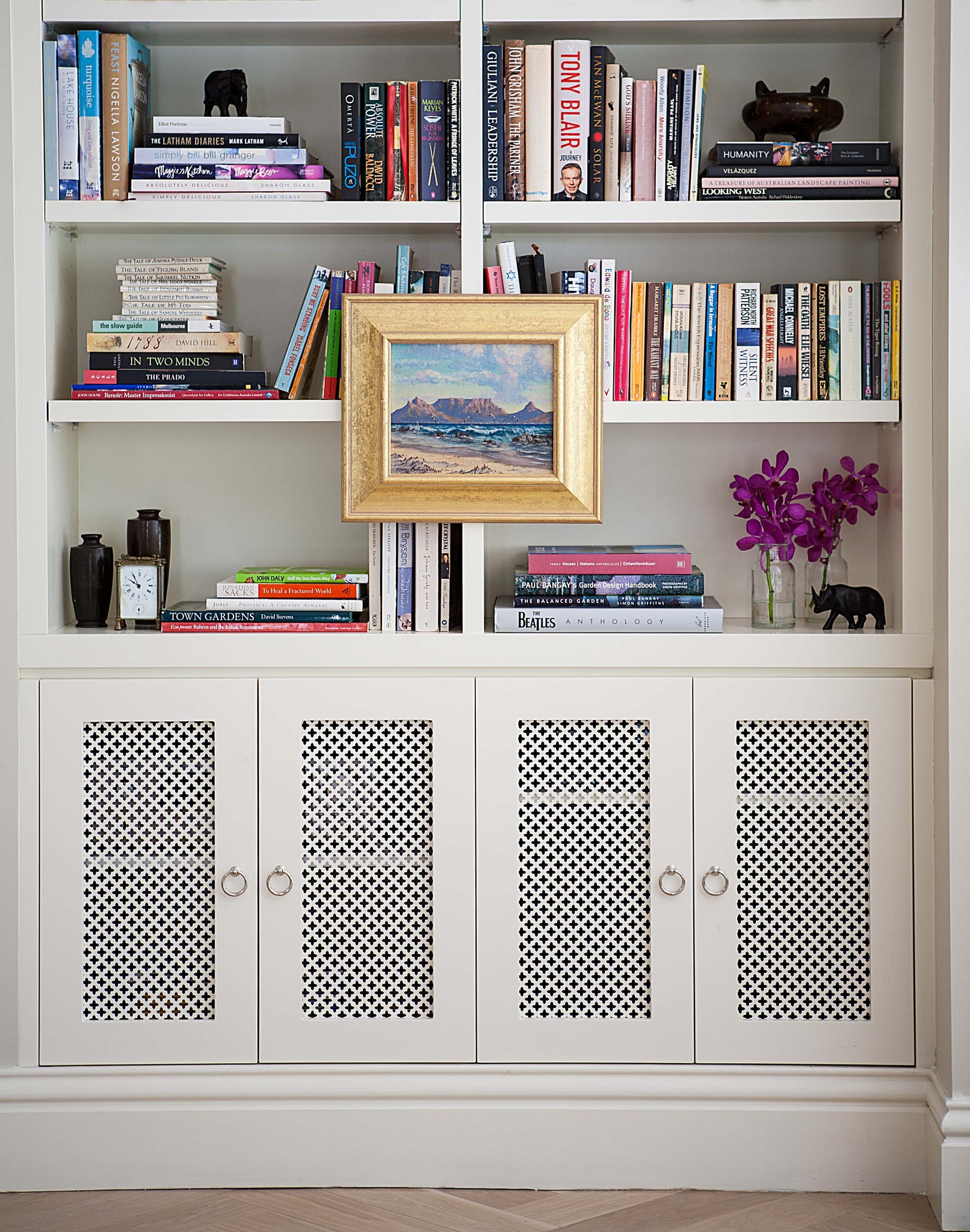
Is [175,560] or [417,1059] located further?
[175,560]

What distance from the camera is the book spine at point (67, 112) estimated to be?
2016 mm

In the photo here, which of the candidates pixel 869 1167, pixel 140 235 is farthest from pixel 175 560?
pixel 869 1167

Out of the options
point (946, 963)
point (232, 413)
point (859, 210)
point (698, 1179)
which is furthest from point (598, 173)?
point (698, 1179)

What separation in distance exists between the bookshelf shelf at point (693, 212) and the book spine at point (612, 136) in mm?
28

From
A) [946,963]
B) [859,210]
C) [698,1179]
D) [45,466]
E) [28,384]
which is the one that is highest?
[859,210]

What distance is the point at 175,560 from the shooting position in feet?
7.66

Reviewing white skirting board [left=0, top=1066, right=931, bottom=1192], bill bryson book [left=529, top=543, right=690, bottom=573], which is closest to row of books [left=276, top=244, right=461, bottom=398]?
bill bryson book [left=529, top=543, right=690, bottom=573]

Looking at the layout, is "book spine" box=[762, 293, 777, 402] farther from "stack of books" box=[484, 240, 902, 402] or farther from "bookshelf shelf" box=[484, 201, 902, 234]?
"bookshelf shelf" box=[484, 201, 902, 234]

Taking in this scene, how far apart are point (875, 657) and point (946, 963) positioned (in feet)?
1.76

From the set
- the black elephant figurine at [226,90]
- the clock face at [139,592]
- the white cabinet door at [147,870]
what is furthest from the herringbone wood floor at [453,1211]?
the black elephant figurine at [226,90]

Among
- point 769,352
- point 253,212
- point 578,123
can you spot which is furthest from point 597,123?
point 253,212

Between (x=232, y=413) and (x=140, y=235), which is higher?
(x=140, y=235)

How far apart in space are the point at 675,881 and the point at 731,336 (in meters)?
0.98

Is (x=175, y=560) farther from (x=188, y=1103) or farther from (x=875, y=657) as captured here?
(x=875, y=657)
